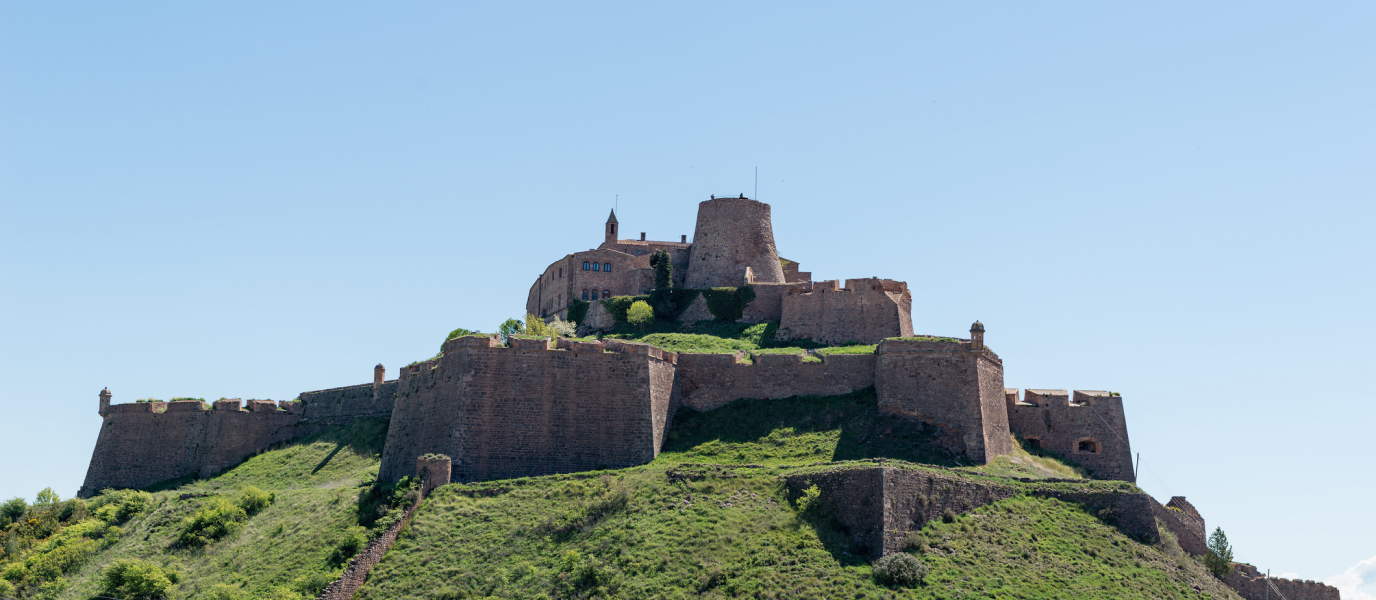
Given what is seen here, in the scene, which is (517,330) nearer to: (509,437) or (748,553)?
(509,437)

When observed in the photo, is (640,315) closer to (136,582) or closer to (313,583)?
(313,583)

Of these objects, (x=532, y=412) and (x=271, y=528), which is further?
(x=532, y=412)

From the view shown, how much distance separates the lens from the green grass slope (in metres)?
47.8

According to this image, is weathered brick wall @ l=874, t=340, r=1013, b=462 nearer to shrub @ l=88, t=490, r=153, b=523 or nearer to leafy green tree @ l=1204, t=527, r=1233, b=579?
leafy green tree @ l=1204, t=527, r=1233, b=579

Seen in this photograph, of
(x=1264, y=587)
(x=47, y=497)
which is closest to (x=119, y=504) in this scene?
(x=47, y=497)

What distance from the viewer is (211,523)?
175 ft

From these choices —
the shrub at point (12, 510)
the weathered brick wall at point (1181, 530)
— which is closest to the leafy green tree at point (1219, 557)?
the weathered brick wall at point (1181, 530)

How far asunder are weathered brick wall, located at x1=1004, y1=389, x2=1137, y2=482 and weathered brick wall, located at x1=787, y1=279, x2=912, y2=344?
24.9ft

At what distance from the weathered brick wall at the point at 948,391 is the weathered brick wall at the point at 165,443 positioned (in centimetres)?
3127

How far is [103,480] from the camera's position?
64.0 m

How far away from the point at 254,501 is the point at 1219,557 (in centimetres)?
3804

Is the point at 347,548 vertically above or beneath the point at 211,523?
beneath

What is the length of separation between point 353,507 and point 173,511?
1057cm

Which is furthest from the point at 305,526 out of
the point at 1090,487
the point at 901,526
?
the point at 1090,487
